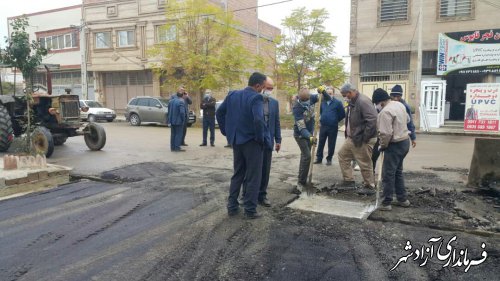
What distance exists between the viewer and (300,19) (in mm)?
21516

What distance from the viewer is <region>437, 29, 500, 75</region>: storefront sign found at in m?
18.7

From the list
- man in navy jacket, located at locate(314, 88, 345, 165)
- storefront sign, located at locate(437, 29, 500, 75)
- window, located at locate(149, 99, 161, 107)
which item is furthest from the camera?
window, located at locate(149, 99, 161, 107)

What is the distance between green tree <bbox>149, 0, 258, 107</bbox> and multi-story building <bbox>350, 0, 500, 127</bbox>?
20.7 ft

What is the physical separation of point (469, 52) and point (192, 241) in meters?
19.4

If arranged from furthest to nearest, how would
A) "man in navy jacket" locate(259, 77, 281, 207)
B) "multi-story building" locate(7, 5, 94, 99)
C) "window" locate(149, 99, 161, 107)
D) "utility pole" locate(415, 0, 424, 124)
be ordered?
"multi-story building" locate(7, 5, 94, 99) → "window" locate(149, 99, 161, 107) → "utility pole" locate(415, 0, 424, 124) → "man in navy jacket" locate(259, 77, 281, 207)

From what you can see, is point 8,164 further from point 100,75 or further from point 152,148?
point 100,75

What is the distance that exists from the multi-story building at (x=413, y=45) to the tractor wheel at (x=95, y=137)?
15285 mm

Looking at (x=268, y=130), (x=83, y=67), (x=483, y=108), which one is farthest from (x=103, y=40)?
(x=268, y=130)

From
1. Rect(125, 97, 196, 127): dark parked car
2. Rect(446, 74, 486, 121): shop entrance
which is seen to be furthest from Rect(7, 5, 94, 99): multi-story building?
Rect(446, 74, 486, 121): shop entrance

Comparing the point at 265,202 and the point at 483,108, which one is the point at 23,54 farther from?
the point at 483,108

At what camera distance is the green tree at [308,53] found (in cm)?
2152

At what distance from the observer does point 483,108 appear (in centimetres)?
1708

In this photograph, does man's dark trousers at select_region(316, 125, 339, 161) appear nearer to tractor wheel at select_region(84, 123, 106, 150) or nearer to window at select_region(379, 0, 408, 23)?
tractor wheel at select_region(84, 123, 106, 150)

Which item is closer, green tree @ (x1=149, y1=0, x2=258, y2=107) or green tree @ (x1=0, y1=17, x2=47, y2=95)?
green tree @ (x1=0, y1=17, x2=47, y2=95)
